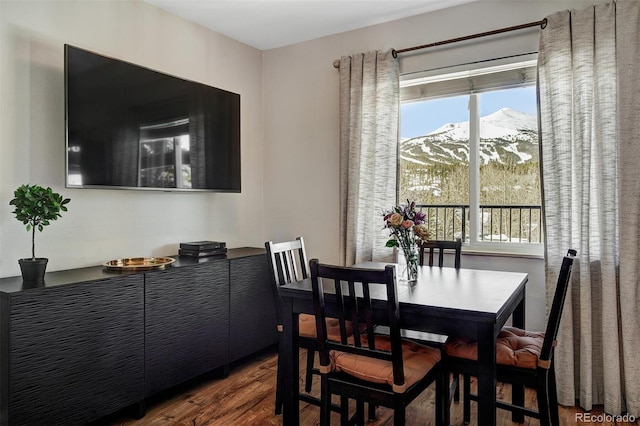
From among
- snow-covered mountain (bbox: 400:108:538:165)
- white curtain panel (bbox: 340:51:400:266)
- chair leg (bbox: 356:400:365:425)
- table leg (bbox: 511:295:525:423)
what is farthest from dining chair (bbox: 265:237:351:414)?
snow-covered mountain (bbox: 400:108:538:165)

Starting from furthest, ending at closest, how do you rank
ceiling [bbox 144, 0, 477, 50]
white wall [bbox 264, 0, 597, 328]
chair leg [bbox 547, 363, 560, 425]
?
ceiling [bbox 144, 0, 477, 50] → white wall [bbox 264, 0, 597, 328] → chair leg [bbox 547, 363, 560, 425]

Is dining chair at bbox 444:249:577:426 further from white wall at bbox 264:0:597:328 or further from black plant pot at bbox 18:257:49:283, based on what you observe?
black plant pot at bbox 18:257:49:283

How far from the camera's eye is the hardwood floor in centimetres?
246

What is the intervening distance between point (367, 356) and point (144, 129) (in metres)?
2.08

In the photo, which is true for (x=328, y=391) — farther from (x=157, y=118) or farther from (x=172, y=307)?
(x=157, y=118)

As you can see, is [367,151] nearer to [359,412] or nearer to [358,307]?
[358,307]

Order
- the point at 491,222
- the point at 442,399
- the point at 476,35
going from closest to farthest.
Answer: the point at 442,399 < the point at 476,35 < the point at 491,222

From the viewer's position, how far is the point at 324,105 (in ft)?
12.6

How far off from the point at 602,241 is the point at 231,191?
2632mm

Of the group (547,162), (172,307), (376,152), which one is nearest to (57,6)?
(172,307)

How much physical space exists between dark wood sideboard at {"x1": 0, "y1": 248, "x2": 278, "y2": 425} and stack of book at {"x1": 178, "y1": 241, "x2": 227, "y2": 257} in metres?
0.07

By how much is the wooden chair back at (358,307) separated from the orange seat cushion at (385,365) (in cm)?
6

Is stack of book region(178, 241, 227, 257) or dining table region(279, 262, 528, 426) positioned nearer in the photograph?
dining table region(279, 262, 528, 426)

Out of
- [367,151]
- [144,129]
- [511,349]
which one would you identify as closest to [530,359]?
[511,349]
